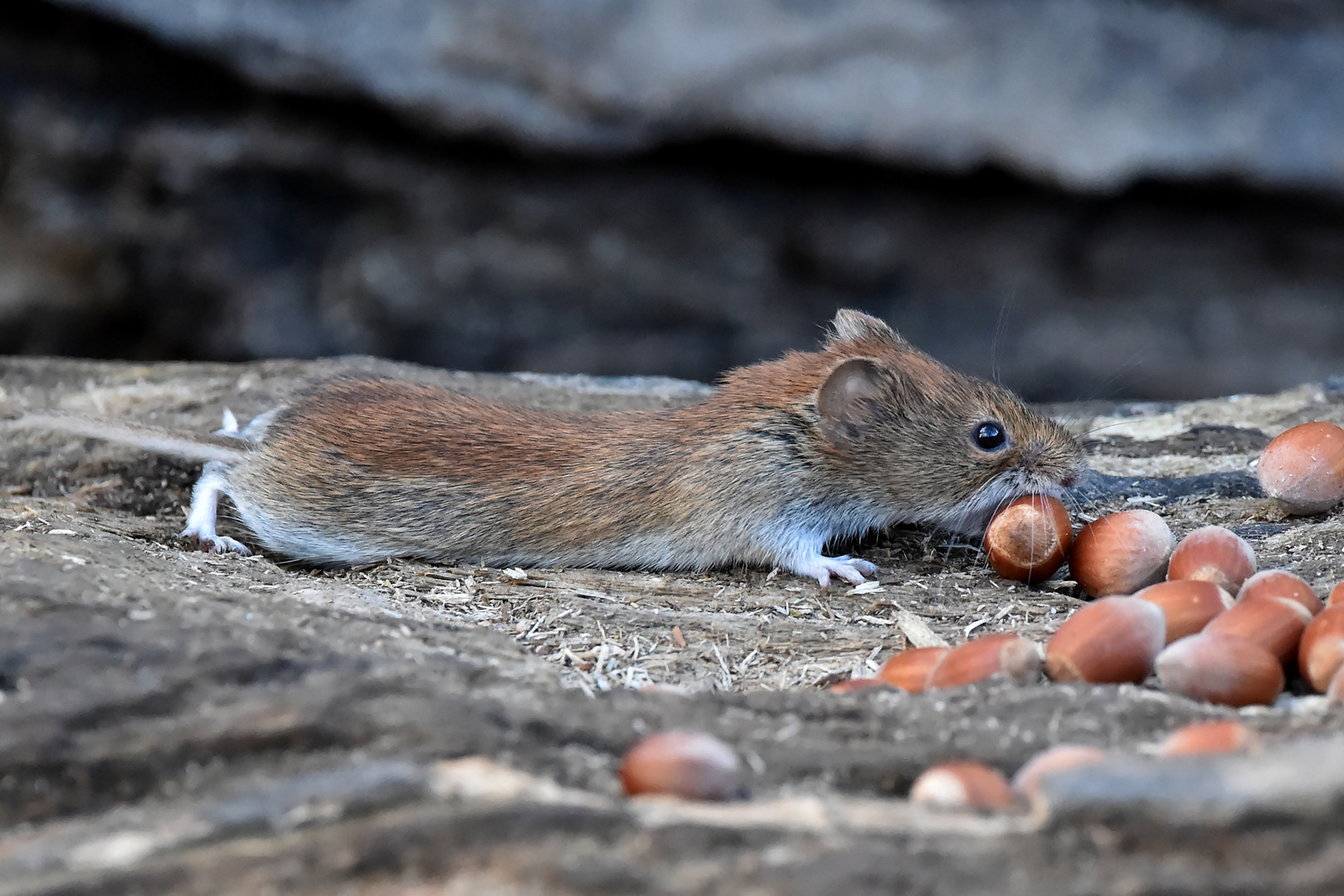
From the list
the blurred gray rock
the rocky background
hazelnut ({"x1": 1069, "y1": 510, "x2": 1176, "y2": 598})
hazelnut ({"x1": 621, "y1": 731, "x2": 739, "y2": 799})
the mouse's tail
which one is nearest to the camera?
hazelnut ({"x1": 621, "y1": 731, "x2": 739, "y2": 799})

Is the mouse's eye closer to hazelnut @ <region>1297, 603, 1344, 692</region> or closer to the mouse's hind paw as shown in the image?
hazelnut @ <region>1297, 603, 1344, 692</region>

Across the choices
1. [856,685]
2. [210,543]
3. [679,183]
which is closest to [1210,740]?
[856,685]

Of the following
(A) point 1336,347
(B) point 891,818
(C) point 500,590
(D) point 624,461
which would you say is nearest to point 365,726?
(B) point 891,818

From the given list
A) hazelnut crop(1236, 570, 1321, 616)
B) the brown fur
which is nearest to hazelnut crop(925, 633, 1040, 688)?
hazelnut crop(1236, 570, 1321, 616)

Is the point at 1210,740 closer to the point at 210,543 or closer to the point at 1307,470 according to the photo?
the point at 1307,470

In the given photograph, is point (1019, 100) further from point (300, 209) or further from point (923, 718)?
point (923, 718)
